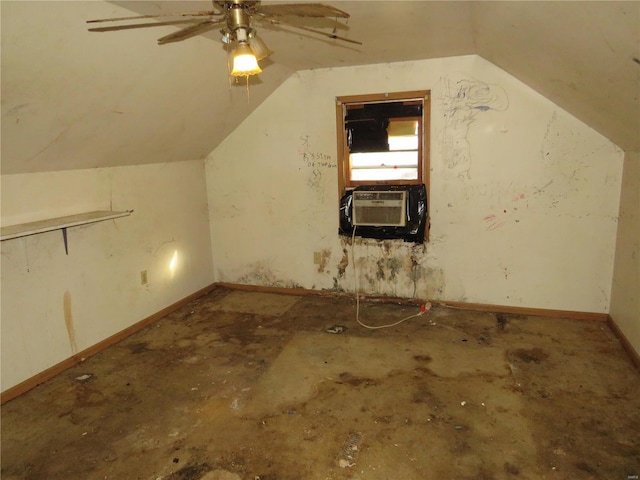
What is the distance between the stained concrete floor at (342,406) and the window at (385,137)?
1322mm

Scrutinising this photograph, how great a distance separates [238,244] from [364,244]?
1366mm

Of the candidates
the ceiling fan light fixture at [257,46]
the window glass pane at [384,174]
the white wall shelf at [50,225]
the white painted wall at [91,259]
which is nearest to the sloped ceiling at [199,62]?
the white painted wall at [91,259]

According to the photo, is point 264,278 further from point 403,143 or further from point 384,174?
point 403,143

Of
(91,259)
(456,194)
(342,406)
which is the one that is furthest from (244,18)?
(456,194)

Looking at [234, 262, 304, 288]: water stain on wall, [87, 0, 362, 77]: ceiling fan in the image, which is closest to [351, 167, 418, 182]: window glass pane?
[234, 262, 304, 288]: water stain on wall

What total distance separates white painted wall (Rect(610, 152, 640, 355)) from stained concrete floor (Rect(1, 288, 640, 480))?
0.19 metres

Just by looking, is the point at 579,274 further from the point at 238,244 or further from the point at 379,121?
the point at 238,244

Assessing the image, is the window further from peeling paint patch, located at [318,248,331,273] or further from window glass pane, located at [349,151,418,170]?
peeling paint patch, located at [318,248,331,273]

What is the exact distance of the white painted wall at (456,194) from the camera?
323cm

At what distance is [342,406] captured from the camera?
2.36 metres

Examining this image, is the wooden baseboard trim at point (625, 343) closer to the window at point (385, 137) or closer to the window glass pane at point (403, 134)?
the window at point (385, 137)

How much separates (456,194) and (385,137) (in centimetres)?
80

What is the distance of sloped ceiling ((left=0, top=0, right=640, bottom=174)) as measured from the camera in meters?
1.75

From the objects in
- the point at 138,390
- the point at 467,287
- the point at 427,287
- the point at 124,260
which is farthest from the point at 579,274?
the point at 124,260
